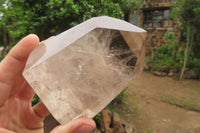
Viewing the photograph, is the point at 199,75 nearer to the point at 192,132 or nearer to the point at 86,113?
the point at 192,132

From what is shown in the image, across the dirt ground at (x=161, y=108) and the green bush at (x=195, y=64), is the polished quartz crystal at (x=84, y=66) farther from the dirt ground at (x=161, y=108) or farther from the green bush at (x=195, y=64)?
the green bush at (x=195, y=64)

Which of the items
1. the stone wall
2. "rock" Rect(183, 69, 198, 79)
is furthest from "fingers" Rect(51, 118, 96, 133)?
the stone wall

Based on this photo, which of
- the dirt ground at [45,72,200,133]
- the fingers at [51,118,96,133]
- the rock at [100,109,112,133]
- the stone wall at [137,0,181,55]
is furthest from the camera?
the stone wall at [137,0,181,55]

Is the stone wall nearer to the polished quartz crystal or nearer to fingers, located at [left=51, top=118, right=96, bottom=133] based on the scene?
the polished quartz crystal

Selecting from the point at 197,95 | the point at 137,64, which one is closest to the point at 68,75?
the point at 137,64

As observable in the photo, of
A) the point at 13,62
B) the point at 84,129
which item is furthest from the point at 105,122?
the point at 13,62

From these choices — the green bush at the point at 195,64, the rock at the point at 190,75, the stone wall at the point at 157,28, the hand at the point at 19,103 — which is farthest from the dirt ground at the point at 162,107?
the stone wall at the point at 157,28
